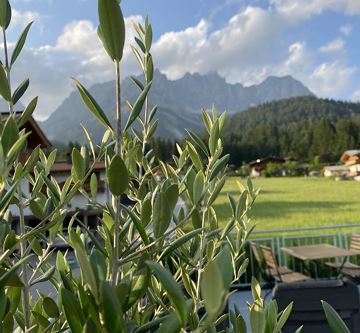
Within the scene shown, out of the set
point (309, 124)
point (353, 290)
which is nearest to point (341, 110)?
point (309, 124)

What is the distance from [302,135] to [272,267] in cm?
6931

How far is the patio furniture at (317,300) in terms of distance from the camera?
98.7 inches

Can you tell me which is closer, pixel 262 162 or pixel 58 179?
pixel 58 179

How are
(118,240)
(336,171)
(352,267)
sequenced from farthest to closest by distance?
(336,171)
(352,267)
(118,240)

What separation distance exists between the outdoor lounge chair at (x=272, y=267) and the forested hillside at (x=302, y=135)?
45.7 metres

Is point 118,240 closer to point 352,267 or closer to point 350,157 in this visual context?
point 352,267

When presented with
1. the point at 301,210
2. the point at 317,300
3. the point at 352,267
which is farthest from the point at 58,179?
the point at 301,210

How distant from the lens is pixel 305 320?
2.63m

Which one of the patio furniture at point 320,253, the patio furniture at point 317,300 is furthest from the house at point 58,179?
the patio furniture at point 320,253

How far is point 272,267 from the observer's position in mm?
5453

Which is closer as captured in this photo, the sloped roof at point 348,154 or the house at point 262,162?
the sloped roof at point 348,154

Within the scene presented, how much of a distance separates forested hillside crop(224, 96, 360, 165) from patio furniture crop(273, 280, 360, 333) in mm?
49159

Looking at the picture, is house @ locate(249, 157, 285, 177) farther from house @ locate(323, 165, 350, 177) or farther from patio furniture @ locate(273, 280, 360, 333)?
patio furniture @ locate(273, 280, 360, 333)

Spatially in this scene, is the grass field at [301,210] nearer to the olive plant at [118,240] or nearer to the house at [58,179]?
the house at [58,179]
